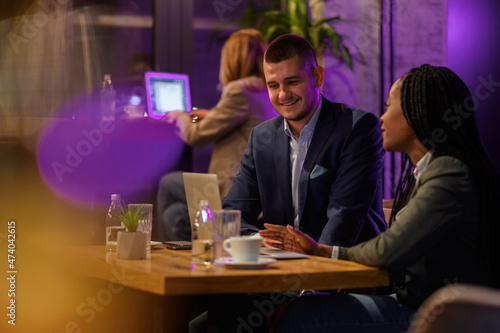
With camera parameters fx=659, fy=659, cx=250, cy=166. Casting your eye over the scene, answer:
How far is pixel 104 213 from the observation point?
363 cm

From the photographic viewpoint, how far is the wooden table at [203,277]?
1569mm

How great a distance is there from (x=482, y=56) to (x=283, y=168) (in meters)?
1.17

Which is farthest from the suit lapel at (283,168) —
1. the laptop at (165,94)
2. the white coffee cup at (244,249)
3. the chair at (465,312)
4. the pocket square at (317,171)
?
the laptop at (165,94)

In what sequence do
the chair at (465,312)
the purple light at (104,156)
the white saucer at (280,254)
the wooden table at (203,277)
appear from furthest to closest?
the purple light at (104,156), the white saucer at (280,254), the wooden table at (203,277), the chair at (465,312)

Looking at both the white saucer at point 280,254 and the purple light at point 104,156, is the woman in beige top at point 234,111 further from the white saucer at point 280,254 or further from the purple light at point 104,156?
the white saucer at point 280,254

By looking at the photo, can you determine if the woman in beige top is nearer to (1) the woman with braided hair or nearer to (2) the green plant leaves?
(2) the green plant leaves

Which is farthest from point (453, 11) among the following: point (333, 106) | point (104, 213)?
point (104, 213)

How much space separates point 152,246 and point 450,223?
1110 millimetres

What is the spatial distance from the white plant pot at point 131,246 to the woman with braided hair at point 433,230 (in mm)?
474

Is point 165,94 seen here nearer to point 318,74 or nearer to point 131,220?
point 318,74

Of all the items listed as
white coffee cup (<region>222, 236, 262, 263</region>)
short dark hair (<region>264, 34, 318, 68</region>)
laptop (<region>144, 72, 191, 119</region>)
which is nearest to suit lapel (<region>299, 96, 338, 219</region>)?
short dark hair (<region>264, 34, 318, 68</region>)

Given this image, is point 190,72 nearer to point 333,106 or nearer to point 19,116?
point 19,116

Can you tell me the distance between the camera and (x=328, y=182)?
8.44ft

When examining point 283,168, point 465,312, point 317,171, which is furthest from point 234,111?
point 465,312
